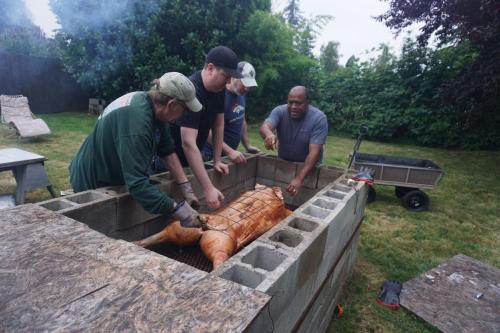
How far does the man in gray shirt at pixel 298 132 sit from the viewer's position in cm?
382

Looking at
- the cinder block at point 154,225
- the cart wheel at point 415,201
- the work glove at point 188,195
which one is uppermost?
the work glove at point 188,195

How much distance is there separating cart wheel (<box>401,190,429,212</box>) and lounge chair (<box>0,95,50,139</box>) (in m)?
9.11

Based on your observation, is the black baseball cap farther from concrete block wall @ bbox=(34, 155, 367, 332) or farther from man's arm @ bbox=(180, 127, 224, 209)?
concrete block wall @ bbox=(34, 155, 367, 332)

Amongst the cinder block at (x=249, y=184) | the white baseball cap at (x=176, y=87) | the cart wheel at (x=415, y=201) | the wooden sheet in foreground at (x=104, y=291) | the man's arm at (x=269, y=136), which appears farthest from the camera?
the cart wheel at (x=415, y=201)

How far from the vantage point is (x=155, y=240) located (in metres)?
2.63

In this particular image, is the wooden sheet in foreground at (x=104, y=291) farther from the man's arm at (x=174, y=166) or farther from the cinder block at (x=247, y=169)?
the cinder block at (x=247, y=169)

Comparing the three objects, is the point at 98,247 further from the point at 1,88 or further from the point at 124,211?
the point at 1,88

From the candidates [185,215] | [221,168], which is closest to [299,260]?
[185,215]

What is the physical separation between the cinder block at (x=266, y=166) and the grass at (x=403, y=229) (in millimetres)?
1658

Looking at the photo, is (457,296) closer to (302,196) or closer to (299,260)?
(302,196)

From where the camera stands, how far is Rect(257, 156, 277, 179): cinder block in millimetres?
4262

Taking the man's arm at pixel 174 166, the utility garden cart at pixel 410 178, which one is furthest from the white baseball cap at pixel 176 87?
the utility garden cart at pixel 410 178

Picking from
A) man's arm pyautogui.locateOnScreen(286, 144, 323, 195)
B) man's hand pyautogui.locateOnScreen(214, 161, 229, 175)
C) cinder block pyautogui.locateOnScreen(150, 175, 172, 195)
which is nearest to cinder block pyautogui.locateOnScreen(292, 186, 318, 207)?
man's arm pyautogui.locateOnScreen(286, 144, 323, 195)

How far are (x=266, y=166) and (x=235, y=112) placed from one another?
806 mm
